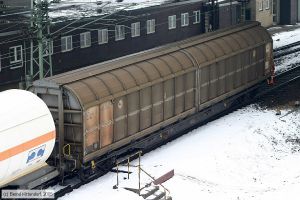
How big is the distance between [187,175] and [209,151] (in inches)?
126

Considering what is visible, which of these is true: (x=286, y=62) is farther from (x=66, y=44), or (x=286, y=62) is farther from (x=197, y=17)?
(x=66, y=44)

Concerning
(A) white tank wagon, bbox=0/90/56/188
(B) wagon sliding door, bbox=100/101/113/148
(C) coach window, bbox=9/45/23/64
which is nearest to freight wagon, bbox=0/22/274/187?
(B) wagon sliding door, bbox=100/101/113/148

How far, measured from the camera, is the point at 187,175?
77.9 feet

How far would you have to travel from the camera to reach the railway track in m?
48.7

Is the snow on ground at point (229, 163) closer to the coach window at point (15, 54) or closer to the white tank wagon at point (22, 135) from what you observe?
the white tank wagon at point (22, 135)

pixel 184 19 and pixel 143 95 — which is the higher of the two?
pixel 184 19

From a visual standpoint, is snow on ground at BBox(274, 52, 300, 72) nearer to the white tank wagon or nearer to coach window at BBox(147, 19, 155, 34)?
coach window at BBox(147, 19, 155, 34)

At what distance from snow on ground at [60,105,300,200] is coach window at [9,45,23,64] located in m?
16.7

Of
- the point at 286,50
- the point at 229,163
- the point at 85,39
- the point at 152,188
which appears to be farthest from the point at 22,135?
the point at 286,50

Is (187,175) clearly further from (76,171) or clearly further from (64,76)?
(64,76)

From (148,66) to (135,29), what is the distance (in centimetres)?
2570

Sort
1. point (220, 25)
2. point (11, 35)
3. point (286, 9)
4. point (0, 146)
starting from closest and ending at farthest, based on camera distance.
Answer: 1. point (0, 146)
2. point (11, 35)
3. point (220, 25)
4. point (286, 9)

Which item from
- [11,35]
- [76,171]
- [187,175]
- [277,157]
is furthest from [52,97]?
[11,35]

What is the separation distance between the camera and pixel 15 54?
4053cm
